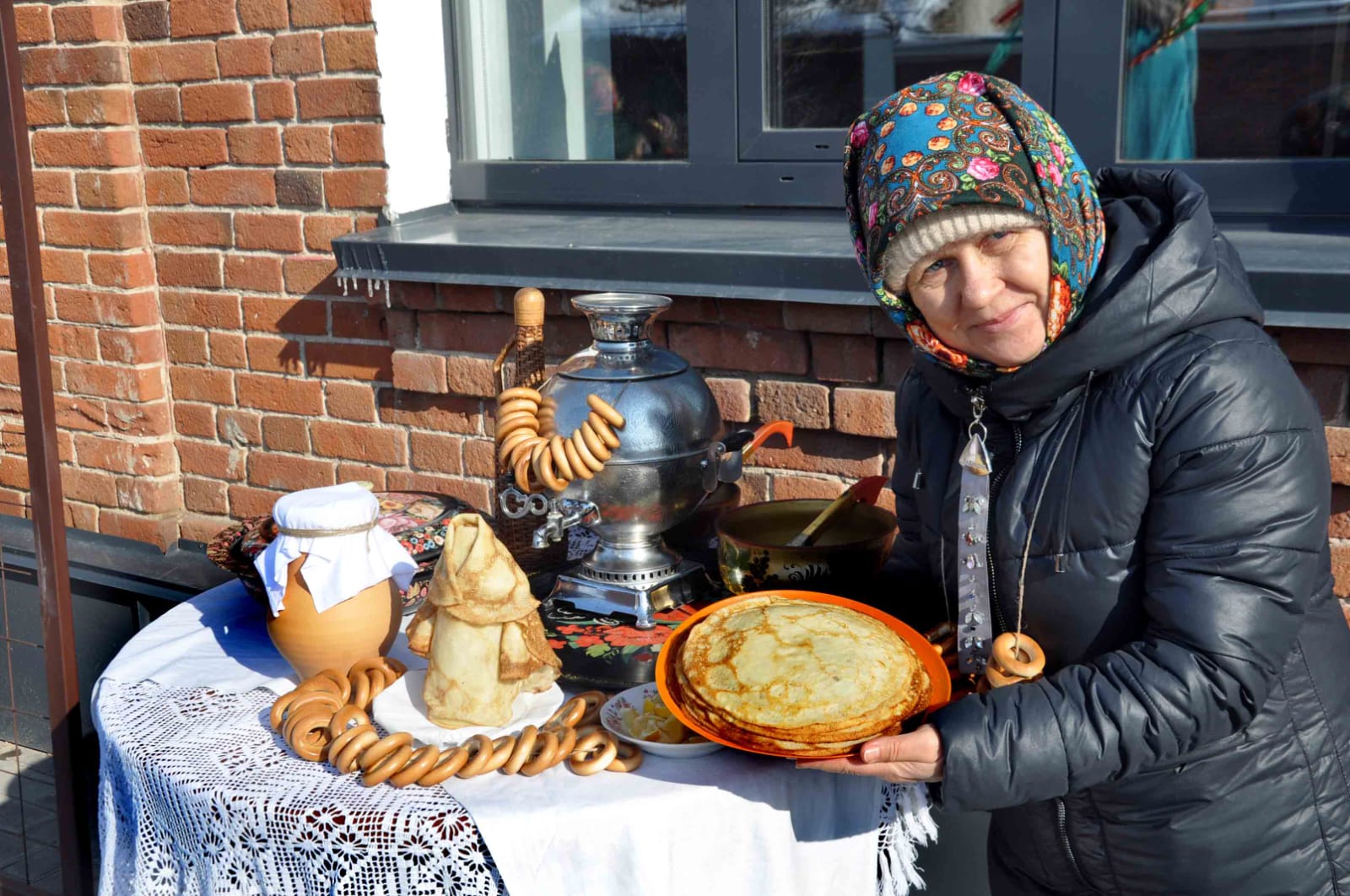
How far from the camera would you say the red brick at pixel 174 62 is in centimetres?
303

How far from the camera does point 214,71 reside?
3.03 m

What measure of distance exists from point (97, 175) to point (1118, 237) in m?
2.76

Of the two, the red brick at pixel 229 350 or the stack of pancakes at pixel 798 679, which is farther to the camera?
the red brick at pixel 229 350

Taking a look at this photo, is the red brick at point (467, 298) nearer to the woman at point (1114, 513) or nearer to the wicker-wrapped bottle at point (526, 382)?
the wicker-wrapped bottle at point (526, 382)

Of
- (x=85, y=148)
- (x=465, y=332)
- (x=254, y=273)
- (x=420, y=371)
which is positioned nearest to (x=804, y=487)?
(x=465, y=332)

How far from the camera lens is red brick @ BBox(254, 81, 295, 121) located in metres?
2.95

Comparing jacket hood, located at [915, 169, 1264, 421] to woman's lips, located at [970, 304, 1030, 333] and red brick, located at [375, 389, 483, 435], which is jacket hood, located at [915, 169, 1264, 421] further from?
red brick, located at [375, 389, 483, 435]

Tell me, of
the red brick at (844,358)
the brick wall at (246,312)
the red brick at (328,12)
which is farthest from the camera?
the red brick at (328,12)

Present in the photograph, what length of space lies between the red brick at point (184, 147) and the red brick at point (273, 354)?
469 mm

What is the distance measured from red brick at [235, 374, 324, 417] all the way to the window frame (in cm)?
193

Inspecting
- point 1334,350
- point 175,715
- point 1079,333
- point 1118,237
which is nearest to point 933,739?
point 1079,333

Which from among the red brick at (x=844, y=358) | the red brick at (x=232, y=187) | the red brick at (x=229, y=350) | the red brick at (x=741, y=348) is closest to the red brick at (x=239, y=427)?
the red brick at (x=229, y=350)

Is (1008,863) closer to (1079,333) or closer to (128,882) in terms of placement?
(1079,333)

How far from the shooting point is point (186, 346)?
3289 millimetres
